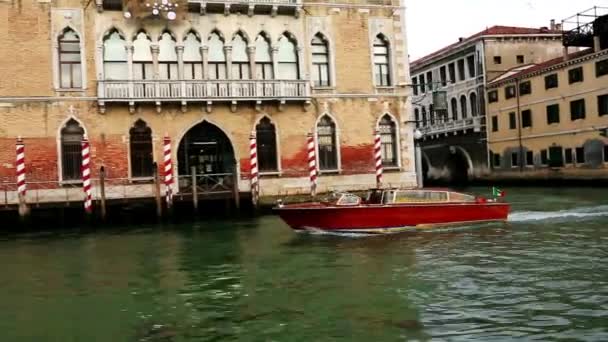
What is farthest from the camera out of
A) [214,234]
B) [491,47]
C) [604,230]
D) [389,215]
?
[491,47]

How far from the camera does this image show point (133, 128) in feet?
56.7

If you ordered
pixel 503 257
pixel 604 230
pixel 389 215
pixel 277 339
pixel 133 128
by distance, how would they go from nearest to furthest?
pixel 277 339 < pixel 503 257 < pixel 604 230 < pixel 389 215 < pixel 133 128

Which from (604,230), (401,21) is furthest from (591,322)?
(401,21)

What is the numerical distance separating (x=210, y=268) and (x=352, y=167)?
417 inches

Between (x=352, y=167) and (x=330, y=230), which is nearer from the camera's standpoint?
(x=330, y=230)

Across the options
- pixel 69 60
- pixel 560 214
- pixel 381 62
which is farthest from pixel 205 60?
pixel 560 214

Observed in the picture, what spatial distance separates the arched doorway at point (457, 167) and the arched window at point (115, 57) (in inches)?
788

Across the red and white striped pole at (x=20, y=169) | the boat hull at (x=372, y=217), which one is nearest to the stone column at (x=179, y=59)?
the red and white striped pole at (x=20, y=169)

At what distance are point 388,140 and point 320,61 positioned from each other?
A: 311 centimetres

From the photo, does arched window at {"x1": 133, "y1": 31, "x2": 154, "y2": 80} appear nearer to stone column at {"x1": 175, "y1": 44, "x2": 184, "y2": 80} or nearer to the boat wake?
stone column at {"x1": 175, "y1": 44, "x2": 184, "y2": 80}

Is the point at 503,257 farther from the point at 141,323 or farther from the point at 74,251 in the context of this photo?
the point at 74,251

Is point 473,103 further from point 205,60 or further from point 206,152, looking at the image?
point 205,60

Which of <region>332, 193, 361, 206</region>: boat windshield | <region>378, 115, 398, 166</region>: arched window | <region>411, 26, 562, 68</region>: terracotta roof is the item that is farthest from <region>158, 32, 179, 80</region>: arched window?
<region>411, 26, 562, 68</region>: terracotta roof

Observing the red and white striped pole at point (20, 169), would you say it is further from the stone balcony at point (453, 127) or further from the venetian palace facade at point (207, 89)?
the stone balcony at point (453, 127)
